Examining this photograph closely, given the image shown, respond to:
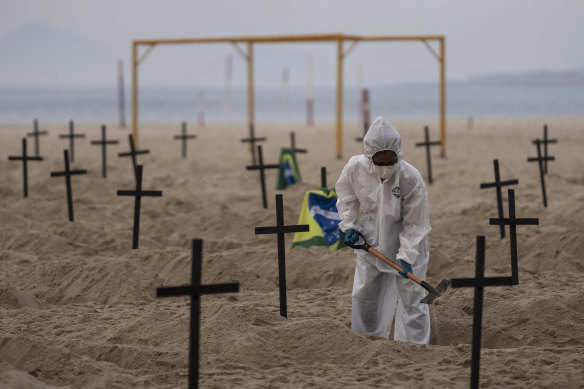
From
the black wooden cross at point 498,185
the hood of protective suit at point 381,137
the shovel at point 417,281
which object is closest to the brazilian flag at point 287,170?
the black wooden cross at point 498,185

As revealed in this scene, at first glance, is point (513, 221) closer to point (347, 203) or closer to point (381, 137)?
point (347, 203)

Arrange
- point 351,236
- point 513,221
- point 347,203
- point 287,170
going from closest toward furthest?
1. point 351,236
2. point 347,203
3. point 513,221
4. point 287,170

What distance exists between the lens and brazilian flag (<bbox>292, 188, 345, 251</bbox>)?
29.7ft

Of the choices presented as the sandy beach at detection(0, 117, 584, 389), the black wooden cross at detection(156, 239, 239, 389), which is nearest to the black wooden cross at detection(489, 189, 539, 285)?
the sandy beach at detection(0, 117, 584, 389)

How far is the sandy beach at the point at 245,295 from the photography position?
17.1 feet

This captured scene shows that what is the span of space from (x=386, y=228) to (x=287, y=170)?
308 inches

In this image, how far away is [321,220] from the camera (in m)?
A: 9.12

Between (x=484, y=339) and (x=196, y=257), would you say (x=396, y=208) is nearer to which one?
(x=484, y=339)

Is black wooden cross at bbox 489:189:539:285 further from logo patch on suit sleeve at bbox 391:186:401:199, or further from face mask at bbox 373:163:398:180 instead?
face mask at bbox 373:163:398:180

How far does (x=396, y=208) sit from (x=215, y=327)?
1.55 metres

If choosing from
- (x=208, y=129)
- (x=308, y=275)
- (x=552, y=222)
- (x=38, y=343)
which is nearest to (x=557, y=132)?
(x=208, y=129)

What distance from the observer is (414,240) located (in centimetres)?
585

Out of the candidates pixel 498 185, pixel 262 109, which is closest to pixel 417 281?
pixel 498 185

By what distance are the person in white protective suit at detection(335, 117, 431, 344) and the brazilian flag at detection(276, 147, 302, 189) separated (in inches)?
294
